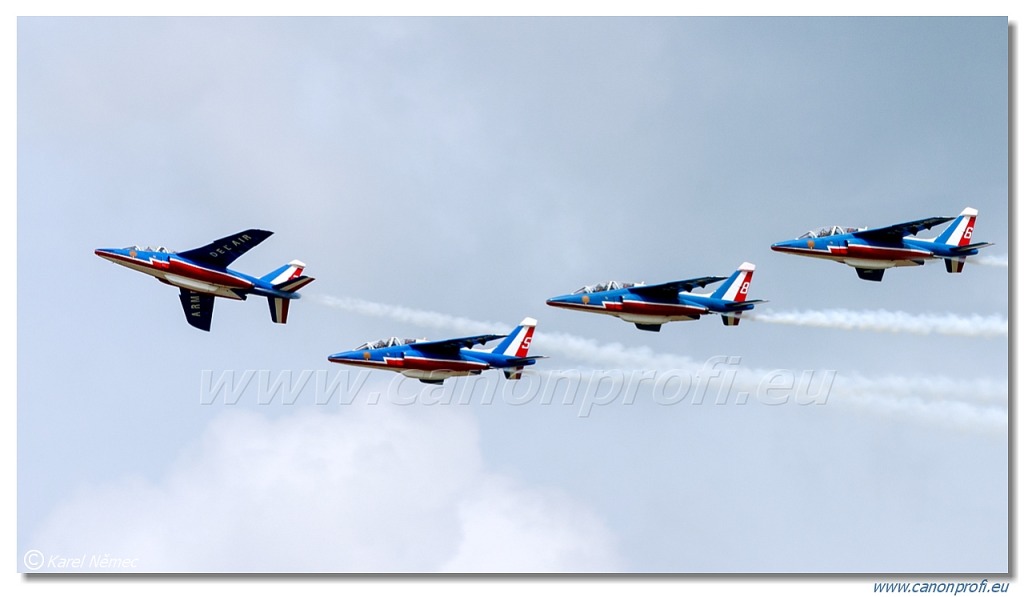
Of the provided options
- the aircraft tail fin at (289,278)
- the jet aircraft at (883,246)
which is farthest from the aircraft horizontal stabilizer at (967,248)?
the aircraft tail fin at (289,278)

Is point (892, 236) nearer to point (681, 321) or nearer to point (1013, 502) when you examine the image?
point (681, 321)

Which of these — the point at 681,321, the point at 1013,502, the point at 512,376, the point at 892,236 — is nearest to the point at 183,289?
the point at 512,376

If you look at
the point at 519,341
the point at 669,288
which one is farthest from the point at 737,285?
the point at 519,341

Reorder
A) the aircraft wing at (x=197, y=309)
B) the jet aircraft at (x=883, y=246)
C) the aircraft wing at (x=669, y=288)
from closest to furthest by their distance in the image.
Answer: the aircraft wing at (x=669, y=288), the jet aircraft at (x=883, y=246), the aircraft wing at (x=197, y=309)

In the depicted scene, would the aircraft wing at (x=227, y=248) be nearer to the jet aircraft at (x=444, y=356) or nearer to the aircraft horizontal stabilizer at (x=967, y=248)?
the jet aircraft at (x=444, y=356)

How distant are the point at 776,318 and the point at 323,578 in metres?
26.1

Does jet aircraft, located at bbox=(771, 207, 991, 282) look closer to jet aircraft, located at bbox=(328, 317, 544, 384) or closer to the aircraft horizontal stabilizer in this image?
the aircraft horizontal stabilizer

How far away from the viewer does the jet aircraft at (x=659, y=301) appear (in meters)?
76.8

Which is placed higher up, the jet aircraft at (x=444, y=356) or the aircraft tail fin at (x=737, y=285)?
the aircraft tail fin at (x=737, y=285)

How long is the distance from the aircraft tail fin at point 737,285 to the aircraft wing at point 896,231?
5.96 metres

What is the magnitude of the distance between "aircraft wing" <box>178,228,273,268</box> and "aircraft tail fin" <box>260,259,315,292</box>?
1.84 meters

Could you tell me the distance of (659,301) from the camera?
76.8 m

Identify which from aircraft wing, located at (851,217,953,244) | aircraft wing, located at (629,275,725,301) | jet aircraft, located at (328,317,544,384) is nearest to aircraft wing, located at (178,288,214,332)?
jet aircraft, located at (328,317,544,384)

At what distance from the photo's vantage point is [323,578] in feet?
211
